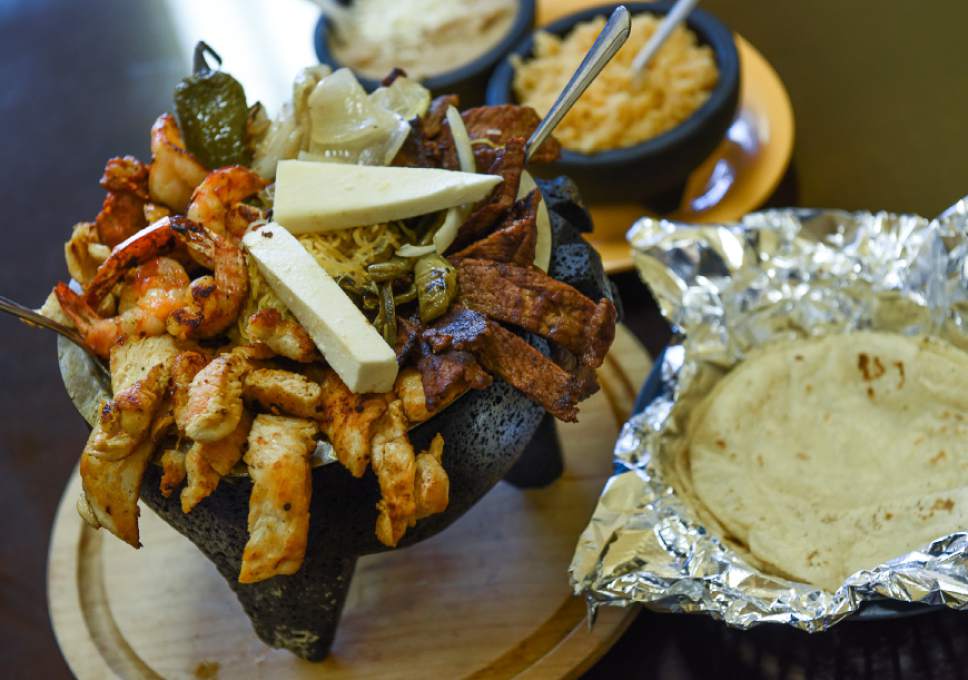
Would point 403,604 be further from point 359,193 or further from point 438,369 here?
point 359,193

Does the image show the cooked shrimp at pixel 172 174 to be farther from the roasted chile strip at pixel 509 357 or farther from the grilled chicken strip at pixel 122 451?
the roasted chile strip at pixel 509 357


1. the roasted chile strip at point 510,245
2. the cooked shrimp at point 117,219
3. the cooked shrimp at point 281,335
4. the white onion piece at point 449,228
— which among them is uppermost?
the cooked shrimp at point 117,219

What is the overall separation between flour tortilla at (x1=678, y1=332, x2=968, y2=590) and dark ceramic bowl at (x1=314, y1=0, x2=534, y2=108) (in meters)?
1.24

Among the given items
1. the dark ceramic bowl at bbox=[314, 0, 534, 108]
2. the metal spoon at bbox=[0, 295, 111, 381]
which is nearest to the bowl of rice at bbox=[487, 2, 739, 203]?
the dark ceramic bowl at bbox=[314, 0, 534, 108]

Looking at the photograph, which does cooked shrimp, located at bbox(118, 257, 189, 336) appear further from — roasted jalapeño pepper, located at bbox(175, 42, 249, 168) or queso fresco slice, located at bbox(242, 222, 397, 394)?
roasted jalapeño pepper, located at bbox(175, 42, 249, 168)

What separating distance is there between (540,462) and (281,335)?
720 mm

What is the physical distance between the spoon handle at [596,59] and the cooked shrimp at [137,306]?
60cm

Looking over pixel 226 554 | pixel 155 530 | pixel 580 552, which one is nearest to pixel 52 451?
pixel 155 530

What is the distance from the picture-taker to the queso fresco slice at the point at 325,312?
135 cm

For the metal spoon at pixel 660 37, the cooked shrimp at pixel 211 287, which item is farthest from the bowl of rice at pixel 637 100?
the cooked shrimp at pixel 211 287

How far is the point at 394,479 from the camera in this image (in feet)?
4.42

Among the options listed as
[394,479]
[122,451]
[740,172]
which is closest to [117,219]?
[122,451]

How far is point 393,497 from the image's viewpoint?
1350 mm

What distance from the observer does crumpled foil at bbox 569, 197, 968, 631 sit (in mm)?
1608
